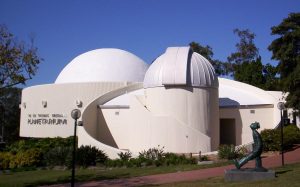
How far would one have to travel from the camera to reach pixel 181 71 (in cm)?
2114

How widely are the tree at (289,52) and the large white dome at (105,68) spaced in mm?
12501

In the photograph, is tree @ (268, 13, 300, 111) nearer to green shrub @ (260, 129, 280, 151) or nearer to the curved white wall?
green shrub @ (260, 129, 280, 151)

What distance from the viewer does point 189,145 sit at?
2025cm

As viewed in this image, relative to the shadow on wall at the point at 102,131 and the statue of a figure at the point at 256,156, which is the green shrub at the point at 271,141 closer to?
the statue of a figure at the point at 256,156

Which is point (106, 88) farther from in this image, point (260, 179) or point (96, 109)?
point (260, 179)

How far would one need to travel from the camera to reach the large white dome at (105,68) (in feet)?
102

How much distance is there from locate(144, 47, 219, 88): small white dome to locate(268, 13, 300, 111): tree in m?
4.15

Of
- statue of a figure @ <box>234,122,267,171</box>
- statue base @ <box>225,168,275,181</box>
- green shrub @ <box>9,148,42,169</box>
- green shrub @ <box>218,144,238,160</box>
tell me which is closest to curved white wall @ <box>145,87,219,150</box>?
green shrub @ <box>218,144,238,160</box>

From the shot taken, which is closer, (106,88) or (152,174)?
(152,174)

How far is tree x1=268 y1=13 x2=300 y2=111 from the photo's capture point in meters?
22.0

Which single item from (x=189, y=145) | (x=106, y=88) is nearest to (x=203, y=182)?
(x=189, y=145)

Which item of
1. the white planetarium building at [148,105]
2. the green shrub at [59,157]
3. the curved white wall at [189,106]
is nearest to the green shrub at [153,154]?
the white planetarium building at [148,105]

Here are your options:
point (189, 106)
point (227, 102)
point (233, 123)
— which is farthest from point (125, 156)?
point (227, 102)

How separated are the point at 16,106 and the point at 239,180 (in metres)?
47.0
